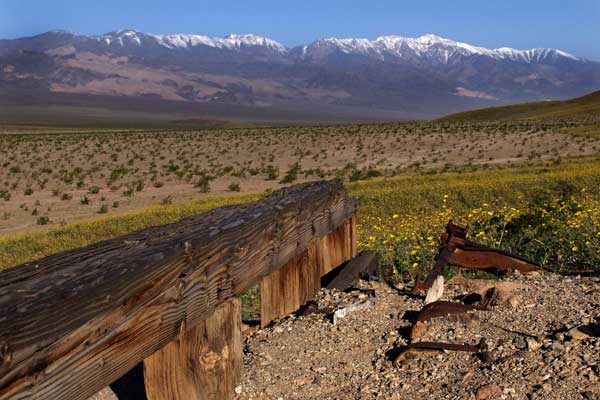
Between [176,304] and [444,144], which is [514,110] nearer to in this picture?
[444,144]

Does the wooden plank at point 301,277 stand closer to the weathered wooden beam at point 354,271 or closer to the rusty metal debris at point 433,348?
the weathered wooden beam at point 354,271

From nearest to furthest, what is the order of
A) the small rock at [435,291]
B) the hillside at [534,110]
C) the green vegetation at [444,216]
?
the small rock at [435,291] < the green vegetation at [444,216] < the hillside at [534,110]

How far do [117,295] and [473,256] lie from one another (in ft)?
12.0

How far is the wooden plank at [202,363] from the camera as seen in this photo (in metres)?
3.16

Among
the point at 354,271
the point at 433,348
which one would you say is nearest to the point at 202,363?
the point at 433,348

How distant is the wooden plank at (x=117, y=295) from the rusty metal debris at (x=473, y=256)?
188 centimetres

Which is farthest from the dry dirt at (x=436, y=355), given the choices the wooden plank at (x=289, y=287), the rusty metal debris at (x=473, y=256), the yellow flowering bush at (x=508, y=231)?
the yellow flowering bush at (x=508, y=231)

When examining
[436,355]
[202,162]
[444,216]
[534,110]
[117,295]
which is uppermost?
[117,295]

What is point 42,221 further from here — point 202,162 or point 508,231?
point 202,162

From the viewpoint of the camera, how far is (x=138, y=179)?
103 ft

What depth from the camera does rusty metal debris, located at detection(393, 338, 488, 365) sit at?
3.63 meters

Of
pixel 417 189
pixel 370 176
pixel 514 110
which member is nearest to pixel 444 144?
pixel 370 176

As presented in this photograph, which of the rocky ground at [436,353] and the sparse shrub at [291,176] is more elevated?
the rocky ground at [436,353]

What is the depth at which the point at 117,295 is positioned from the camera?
2443 mm
